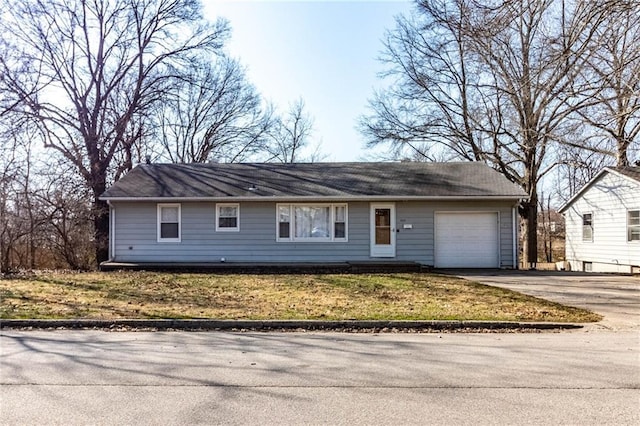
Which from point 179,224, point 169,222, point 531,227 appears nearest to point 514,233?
point 531,227

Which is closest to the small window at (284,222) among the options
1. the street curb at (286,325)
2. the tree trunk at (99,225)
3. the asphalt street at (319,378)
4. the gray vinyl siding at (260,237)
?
the gray vinyl siding at (260,237)

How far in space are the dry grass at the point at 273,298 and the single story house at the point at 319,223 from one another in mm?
2805

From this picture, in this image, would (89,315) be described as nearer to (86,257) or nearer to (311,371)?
(311,371)

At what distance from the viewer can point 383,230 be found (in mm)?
17719

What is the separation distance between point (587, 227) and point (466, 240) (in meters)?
7.70

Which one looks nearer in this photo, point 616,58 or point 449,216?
point 616,58

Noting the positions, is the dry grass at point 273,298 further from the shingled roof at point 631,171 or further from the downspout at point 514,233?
the shingled roof at point 631,171

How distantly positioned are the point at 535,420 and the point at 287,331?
4400mm

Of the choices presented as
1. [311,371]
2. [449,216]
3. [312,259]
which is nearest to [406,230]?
[449,216]

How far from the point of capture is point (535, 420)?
3.94 m

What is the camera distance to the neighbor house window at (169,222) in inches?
708

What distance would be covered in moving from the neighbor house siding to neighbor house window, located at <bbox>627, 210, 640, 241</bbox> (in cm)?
14

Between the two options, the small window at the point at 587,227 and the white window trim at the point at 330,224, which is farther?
the small window at the point at 587,227

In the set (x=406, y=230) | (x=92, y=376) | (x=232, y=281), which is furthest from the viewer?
(x=406, y=230)
